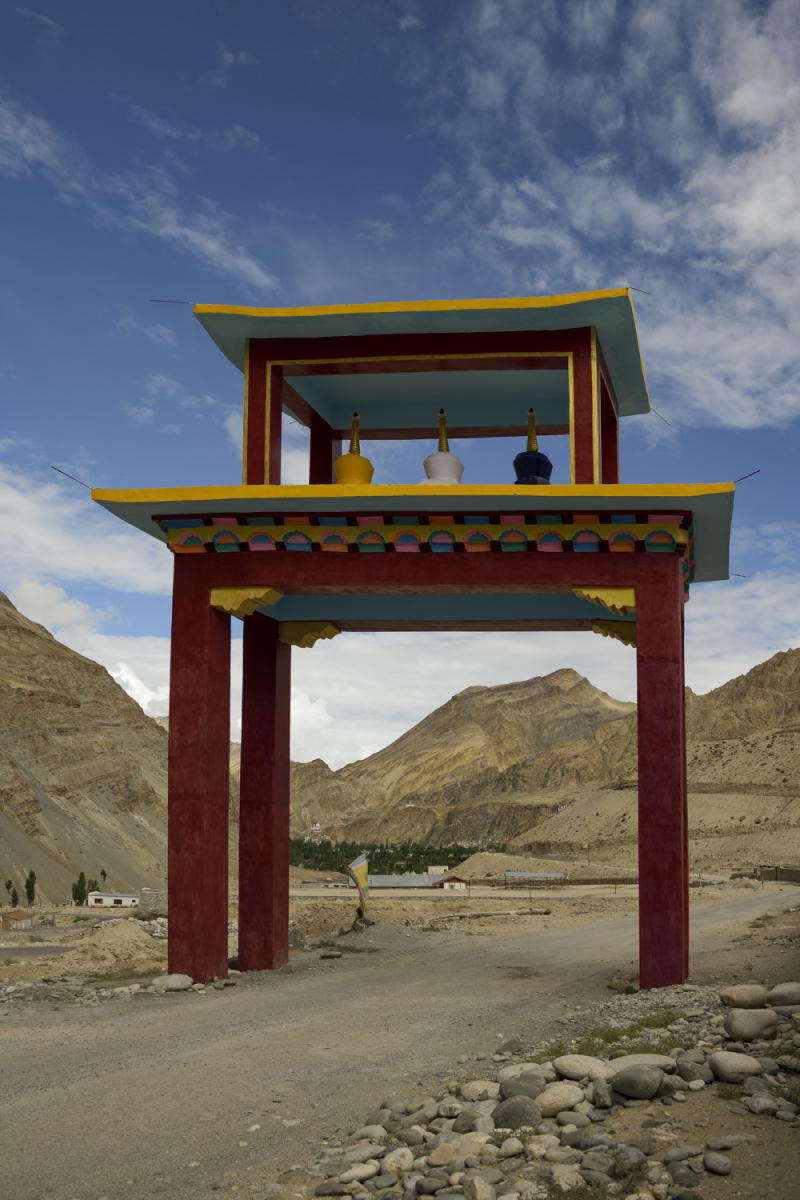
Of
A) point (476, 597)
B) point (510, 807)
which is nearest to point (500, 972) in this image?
point (476, 597)

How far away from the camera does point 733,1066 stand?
8.44m

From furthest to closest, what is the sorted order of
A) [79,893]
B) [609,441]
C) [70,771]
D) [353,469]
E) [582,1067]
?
[70,771] → [79,893] → [609,441] → [353,469] → [582,1067]

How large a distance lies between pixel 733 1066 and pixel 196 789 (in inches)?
370

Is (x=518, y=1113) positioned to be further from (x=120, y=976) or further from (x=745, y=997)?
(x=120, y=976)

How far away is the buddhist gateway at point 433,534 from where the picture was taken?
50.2ft

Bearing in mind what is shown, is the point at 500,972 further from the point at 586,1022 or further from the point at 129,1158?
the point at 129,1158

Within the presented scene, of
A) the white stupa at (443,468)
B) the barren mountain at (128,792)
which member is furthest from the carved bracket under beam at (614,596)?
the barren mountain at (128,792)

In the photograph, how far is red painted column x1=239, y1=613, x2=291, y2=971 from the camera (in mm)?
18859

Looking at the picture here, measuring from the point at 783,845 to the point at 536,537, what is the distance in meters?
67.8

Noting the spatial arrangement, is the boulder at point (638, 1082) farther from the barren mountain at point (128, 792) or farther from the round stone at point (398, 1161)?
the barren mountain at point (128, 792)

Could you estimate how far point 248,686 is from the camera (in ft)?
63.2

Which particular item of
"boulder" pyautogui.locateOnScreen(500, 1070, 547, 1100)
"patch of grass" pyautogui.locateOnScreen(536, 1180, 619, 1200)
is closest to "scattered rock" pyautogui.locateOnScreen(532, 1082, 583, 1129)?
"boulder" pyautogui.locateOnScreen(500, 1070, 547, 1100)

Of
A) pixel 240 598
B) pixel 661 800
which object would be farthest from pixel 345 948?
pixel 661 800

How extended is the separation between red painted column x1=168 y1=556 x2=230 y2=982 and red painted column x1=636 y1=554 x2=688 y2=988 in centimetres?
591
